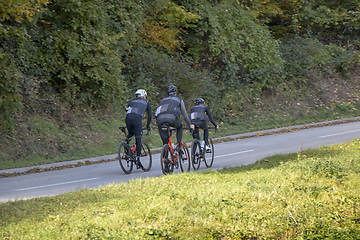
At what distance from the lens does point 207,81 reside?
2205cm

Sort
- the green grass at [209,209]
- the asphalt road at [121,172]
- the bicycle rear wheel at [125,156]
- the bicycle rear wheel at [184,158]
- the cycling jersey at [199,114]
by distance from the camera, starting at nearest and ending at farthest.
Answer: the green grass at [209,209] → the asphalt road at [121,172] → the bicycle rear wheel at [184,158] → the bicycle rear wheel at [125,156] → the cycling jersey at [199,114]

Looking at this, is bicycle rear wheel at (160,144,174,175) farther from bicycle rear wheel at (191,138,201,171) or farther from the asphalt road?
bicycle rear wheel at (191,138,201,171)

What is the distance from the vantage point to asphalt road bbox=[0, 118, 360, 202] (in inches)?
367

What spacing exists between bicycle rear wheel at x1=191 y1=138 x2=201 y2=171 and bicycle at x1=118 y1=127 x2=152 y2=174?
124 cm

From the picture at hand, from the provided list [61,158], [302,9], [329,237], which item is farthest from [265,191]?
[302,9]

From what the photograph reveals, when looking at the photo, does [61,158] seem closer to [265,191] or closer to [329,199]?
[265,191]

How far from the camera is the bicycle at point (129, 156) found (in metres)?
10.7

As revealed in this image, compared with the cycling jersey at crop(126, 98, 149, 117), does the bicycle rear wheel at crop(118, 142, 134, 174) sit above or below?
below

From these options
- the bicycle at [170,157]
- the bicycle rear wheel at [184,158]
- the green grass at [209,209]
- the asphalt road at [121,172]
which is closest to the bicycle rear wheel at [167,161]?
the bicycle at [170,157]

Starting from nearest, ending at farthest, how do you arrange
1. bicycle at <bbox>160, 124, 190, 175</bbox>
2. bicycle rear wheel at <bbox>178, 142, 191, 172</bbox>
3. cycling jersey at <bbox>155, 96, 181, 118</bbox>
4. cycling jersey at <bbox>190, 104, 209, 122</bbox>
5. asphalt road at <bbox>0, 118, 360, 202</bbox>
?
asphalt road at <bbox>0, 118, 360, 202</bbox>
bicycle at <bbox>160, 124, 190, 175</bbox>
cycling jersey at <bbox>155, 96, 181, 118</bbox>
bicycle rear wheel at <bbox>178, 142, 191, 172</bbox>
cycling jersey at <bbox>190, 104, 209, 122</bbox>

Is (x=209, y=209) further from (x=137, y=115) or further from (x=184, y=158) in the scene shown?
(x=137, y=115)

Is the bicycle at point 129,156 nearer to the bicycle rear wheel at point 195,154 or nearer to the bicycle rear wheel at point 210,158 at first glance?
the bicycle rear wheel at point 195,154

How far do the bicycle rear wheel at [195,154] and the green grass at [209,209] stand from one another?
2599 millimetres

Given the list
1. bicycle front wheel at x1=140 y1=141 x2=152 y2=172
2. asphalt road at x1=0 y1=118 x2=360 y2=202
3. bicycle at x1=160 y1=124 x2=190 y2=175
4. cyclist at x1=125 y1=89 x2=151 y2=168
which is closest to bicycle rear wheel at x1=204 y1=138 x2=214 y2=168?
asphalt road at x1=0 y1=118 x2=360 y2=202
